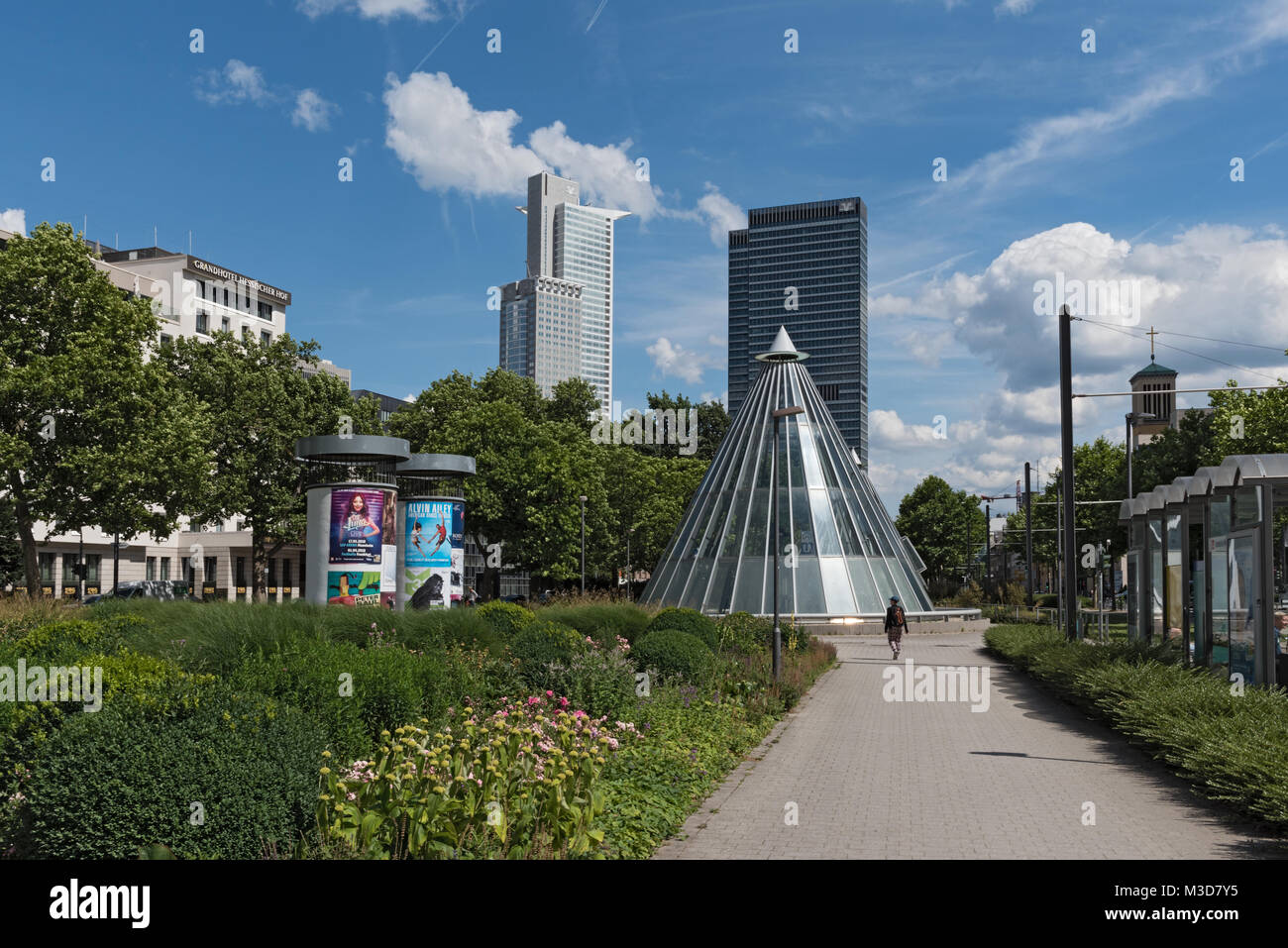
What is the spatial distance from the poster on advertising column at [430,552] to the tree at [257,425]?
15019mm

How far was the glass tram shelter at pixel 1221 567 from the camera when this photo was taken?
13750mm

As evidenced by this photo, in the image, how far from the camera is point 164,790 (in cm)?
596

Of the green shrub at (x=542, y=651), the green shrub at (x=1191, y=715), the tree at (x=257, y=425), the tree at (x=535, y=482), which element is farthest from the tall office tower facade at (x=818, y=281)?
the green shrub at (x=542, y=651)

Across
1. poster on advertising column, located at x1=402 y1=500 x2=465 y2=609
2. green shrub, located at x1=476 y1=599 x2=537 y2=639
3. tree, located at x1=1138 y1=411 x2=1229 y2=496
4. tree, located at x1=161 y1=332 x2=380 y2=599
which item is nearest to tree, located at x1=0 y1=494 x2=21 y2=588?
tree, located at x1=161 y1=332 x2=380 y2=599

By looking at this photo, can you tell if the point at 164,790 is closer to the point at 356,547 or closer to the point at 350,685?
the point at 350,685

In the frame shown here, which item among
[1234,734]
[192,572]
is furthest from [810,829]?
[192,572]

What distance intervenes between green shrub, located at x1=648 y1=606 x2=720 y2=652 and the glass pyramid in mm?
14644

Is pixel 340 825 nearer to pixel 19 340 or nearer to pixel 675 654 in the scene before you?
pixel 675 654

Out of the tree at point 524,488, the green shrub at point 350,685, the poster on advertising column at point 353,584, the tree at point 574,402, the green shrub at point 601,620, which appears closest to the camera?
the green shrub at point 350,685

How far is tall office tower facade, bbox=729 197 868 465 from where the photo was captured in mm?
94812

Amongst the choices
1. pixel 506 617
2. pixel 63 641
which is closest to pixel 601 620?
pixel 506 617

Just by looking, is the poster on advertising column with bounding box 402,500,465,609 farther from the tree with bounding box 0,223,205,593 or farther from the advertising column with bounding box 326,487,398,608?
the tree with bounding box 0,223,205,593

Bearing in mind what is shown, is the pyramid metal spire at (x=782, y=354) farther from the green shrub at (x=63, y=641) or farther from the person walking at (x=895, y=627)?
the green shrub at (x=63, y=641)

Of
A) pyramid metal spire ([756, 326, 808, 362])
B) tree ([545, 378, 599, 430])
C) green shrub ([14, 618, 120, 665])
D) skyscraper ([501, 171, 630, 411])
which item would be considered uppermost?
skyscraper ([501, 171, 630, 411])
